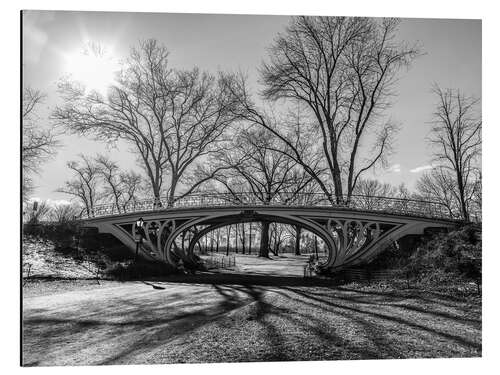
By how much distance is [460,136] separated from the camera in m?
7.38

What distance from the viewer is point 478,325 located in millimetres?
3896

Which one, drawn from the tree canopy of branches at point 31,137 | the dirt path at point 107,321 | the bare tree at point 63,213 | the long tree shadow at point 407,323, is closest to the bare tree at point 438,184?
the long tree shadow at point 407,323

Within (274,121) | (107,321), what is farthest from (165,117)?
(107,321)

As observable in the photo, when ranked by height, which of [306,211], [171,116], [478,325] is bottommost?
[478,325]

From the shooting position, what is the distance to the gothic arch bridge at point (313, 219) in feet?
28.5

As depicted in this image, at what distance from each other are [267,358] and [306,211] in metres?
6.79

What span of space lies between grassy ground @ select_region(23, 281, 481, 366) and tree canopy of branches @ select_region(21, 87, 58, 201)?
176 cm

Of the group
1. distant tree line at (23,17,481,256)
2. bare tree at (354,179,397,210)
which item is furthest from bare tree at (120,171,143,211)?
Answer: bare tree at (354,179,397,210)

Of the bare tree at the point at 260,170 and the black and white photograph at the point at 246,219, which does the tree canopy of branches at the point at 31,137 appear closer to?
the black and white photograph at the point at 246,219

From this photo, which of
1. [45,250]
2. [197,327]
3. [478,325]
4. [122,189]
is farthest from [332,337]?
[122,189]

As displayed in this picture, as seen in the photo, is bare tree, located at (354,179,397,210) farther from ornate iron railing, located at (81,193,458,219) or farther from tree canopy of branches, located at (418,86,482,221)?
tree canopy of branches, located at (418,86,482,221)

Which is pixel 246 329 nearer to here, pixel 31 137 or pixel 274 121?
pixel 31 137
